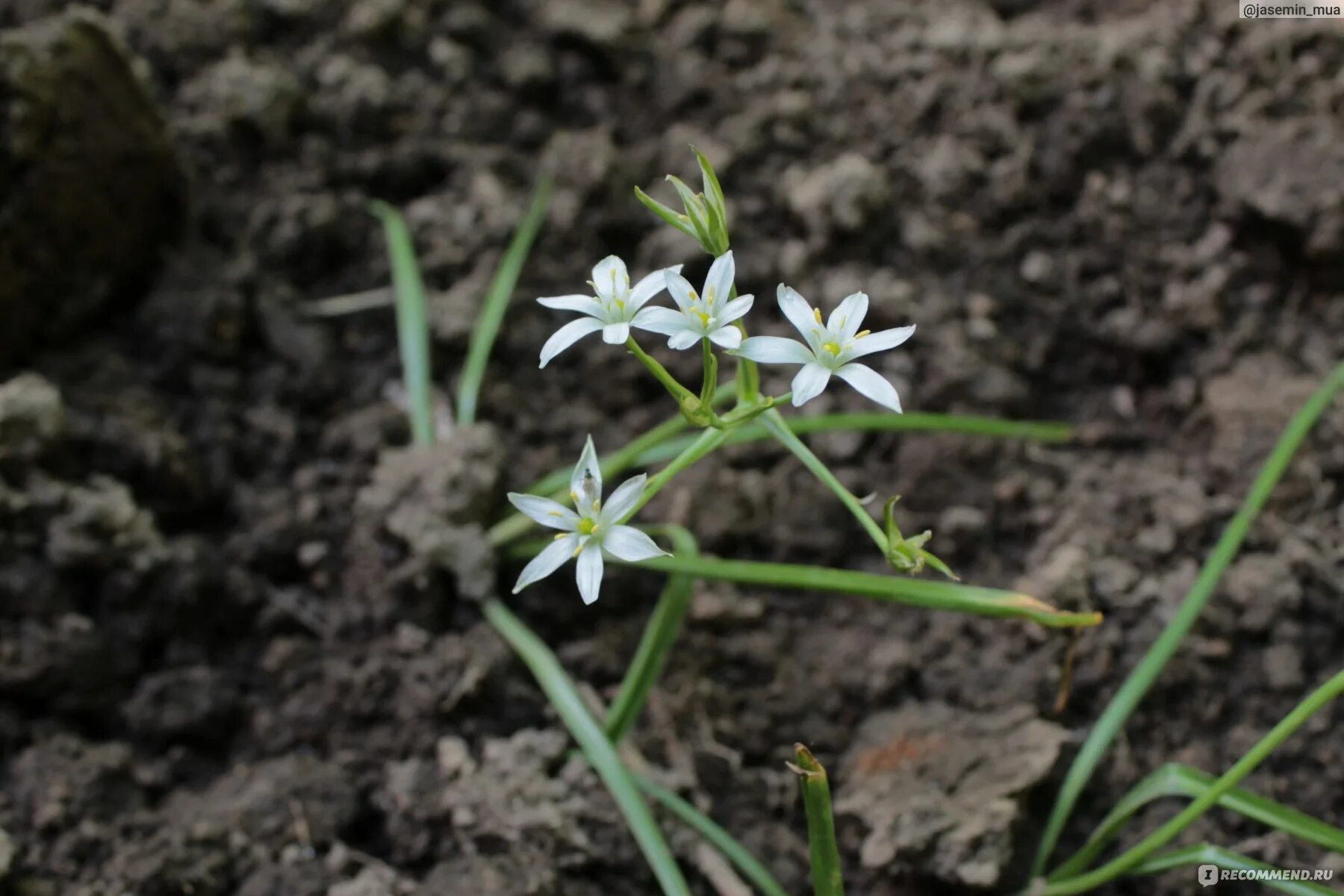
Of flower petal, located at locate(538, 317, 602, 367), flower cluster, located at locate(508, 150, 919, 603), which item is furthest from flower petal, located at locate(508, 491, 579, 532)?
flower petal, located at locate(538, 317, 602, 367)

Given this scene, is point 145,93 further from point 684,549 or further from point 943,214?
point 943,214

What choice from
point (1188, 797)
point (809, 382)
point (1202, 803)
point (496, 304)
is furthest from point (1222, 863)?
point (496, 304)

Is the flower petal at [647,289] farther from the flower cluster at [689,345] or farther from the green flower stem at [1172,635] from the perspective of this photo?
the green flower stem at [1172,635]

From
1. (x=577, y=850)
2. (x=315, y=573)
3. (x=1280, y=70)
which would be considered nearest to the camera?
(x=577, y=850)

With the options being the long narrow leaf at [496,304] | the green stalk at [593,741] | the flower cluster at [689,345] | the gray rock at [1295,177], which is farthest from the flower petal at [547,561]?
the gray rock at [1295,177]

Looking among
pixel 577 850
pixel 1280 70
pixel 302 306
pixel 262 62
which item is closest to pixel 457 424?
pixel 302 306

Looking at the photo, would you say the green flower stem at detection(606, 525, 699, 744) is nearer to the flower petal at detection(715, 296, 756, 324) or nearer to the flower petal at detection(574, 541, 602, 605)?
the flower petal at detection(574, 541, 602, 605)
